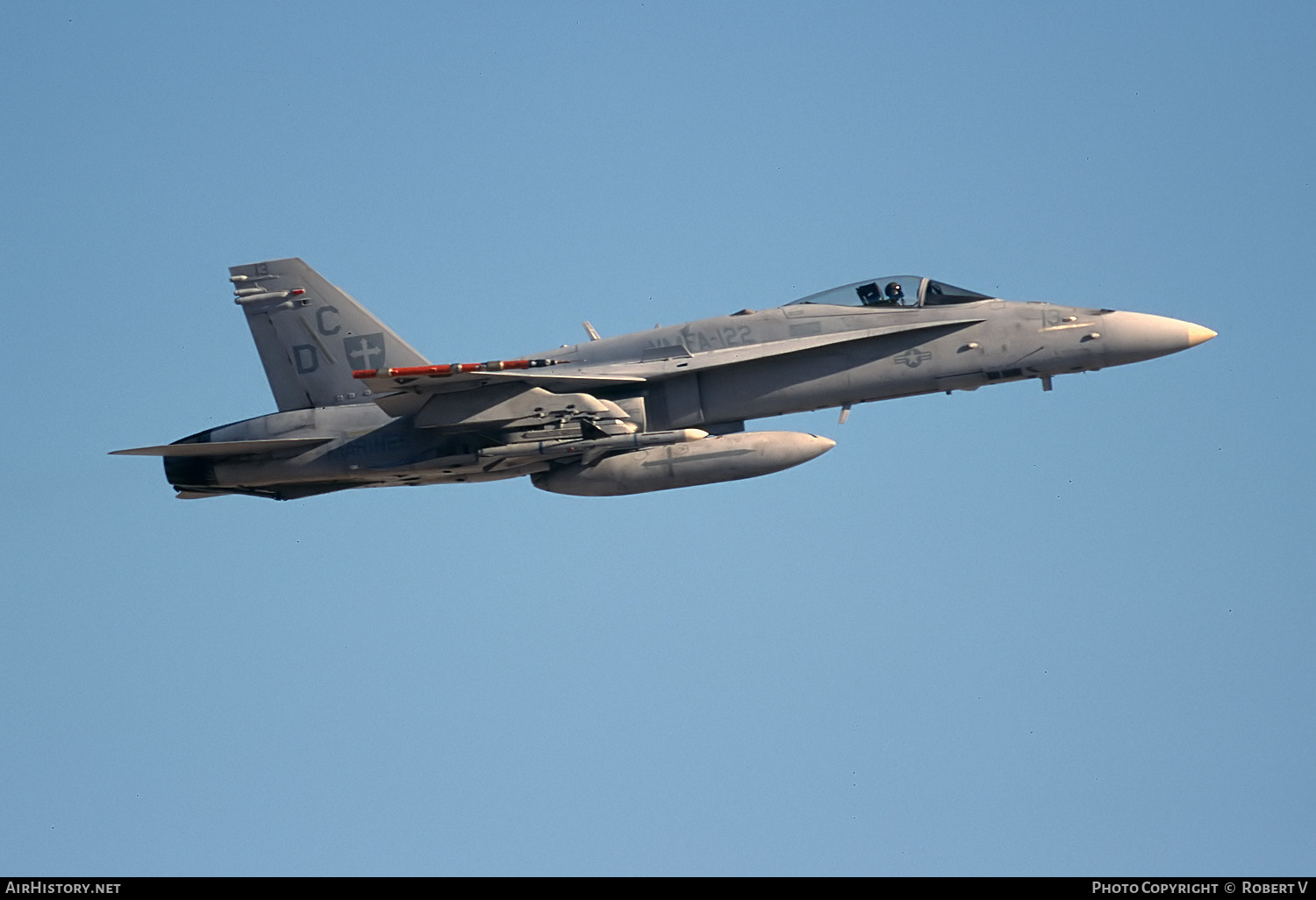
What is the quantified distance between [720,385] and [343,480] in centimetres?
552

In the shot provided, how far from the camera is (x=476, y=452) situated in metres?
22.1

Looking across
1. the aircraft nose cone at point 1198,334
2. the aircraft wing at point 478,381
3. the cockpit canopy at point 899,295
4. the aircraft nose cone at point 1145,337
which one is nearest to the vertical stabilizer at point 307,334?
the aircraft wing at point 478,381

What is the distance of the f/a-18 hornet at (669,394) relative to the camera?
71.4 ft

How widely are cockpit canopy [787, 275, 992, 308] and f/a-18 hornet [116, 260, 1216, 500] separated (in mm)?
21

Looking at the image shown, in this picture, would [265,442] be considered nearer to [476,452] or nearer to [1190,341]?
[476,452]

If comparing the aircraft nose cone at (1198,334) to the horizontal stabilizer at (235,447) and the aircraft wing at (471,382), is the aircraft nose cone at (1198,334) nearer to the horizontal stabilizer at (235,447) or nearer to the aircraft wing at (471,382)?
the aircraft wing at (471,382)

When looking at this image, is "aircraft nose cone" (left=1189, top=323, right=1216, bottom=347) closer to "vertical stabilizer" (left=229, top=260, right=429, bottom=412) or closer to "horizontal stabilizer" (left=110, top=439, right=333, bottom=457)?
"vertical stabilizer" (left=229, top=260, right=429, bottom=412)

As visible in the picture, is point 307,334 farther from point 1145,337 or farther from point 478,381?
point 1145,337

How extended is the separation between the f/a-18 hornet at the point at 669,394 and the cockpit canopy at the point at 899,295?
0.07 feet

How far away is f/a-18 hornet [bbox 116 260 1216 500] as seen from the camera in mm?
21750

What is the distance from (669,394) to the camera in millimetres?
22438

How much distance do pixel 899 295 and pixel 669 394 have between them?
3490 mm
